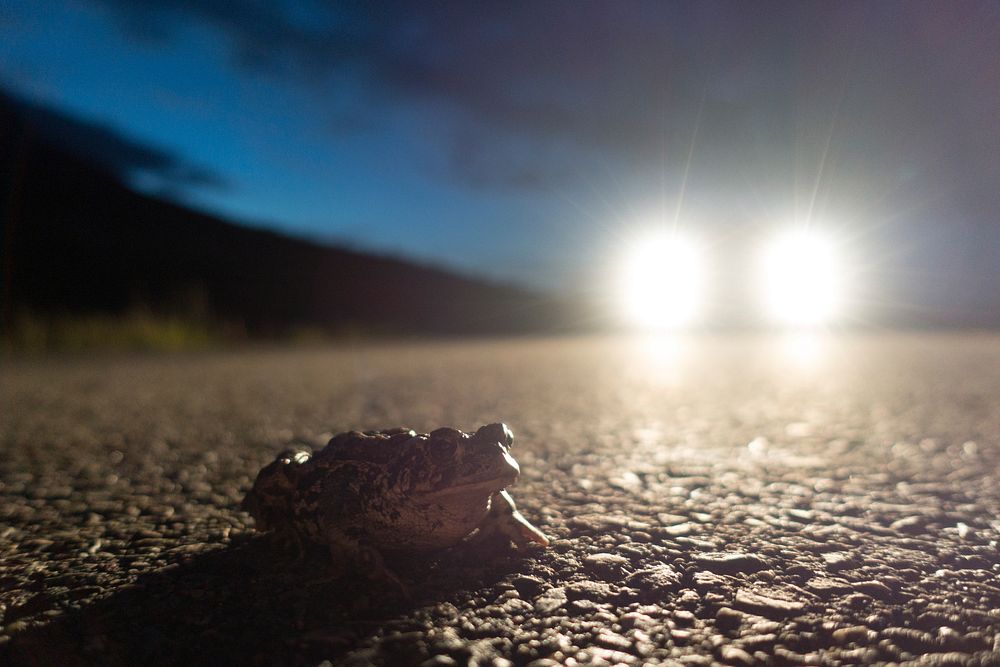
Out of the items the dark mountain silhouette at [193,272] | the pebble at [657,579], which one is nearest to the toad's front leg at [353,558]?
the pebble at [657,579]

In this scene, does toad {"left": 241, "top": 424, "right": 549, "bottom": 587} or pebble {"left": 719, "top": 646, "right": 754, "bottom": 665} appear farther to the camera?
toad {"left": 241, "top": 424, "right": 549, "bottom": 587}

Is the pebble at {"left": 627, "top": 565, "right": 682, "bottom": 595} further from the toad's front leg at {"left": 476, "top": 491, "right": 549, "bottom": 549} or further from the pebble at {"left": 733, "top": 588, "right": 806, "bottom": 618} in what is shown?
the toad's front leg at {"left": 476, "top": 491, "right": 549, "bottom": 549}

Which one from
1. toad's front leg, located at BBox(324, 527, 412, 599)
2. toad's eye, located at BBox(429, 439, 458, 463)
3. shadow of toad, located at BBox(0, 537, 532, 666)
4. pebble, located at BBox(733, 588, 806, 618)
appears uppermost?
toad's eye, located at BBox(429, 439, 458, 463)

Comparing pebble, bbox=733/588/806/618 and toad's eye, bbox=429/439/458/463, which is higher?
toad's eye, bbox=429/439/458/463

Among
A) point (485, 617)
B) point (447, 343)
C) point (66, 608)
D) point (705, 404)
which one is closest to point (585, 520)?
point (485, 617)

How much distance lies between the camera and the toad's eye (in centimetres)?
178

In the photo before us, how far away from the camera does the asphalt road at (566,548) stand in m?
1.41

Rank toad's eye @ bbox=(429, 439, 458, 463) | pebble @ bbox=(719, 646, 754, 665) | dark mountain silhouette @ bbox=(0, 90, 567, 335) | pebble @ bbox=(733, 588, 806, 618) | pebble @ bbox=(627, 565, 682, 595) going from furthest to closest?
dark mountain silhouette @ bbox=(0, 90, 567, 335)
toad's eye @ bbox=(429, 439, 458, 463)
pebble @ bbox=(627, 565, 682, 595)
pebble @ bbox=(733, 588, 806, 618)
pebble @ bbox=(719, 646, 754, 665)

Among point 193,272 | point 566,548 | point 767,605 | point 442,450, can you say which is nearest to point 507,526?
point 566,548

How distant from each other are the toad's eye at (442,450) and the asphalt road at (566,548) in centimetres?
29

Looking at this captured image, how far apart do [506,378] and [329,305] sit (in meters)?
12.3

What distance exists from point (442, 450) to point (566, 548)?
1.56 feet

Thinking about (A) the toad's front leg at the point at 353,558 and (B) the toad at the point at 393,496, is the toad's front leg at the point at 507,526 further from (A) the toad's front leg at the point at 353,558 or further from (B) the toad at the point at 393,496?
(A) the toad's front leg at the point at 353,558

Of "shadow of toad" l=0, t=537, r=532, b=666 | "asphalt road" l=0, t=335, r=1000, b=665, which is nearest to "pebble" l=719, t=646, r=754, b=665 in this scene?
"asphalt road" l=0, t=335, r=1000, b=665
